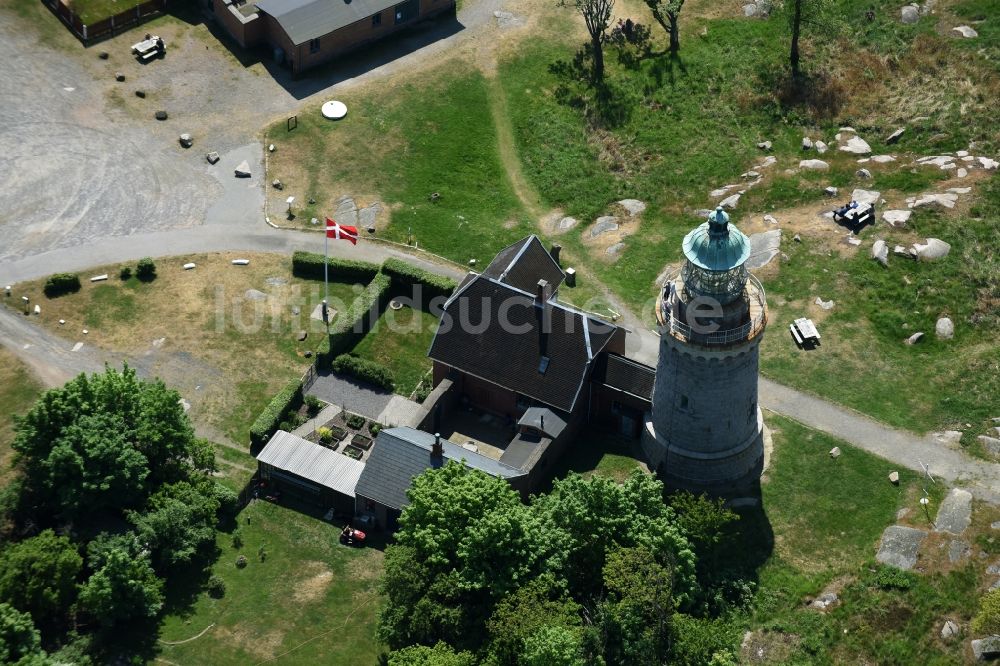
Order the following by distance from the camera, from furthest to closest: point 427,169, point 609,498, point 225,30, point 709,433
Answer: point 225,30
point 427,169
point 709,433
point 609,498

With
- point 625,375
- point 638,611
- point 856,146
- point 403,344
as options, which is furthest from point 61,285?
point 856,146

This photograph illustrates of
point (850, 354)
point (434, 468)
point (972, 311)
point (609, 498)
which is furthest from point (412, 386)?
point (972, 311)

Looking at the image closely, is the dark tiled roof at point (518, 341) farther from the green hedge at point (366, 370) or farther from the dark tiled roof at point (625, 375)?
the green hedge at point (366, 370)

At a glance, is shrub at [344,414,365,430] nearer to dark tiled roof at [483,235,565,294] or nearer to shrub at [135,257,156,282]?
dark tiled roof at [483,235,565,294]

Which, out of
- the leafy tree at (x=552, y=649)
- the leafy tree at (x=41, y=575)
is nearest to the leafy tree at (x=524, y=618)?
the leafy tree at (x=552, y=649)

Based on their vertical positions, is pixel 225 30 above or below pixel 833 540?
above

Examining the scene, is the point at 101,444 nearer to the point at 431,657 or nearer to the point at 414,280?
the point at 431,657

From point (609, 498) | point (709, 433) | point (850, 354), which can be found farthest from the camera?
point (850, 354)

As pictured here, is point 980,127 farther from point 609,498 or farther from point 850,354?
point 609,498
